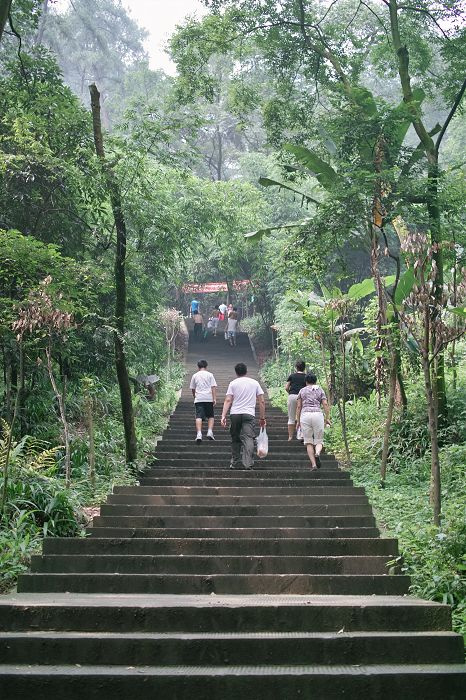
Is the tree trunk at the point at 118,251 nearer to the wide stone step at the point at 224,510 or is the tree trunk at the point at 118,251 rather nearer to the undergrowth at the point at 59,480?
the undergrowth at the point at 59,480

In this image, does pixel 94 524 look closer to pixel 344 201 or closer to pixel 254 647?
pixel 254 647

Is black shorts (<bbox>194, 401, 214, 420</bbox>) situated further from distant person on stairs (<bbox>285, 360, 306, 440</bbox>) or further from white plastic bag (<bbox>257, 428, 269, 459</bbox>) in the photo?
white plastic bag (<bbox>257, 428, 269, 459</bbox>)

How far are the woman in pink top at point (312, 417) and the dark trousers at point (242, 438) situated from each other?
28.8 inches

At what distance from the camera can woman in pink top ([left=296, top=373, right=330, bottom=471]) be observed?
10.7 metres

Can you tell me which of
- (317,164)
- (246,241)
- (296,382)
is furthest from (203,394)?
(317,164)

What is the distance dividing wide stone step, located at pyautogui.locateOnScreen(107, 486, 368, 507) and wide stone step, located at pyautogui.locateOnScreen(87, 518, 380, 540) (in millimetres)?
1163

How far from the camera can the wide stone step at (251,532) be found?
772cm

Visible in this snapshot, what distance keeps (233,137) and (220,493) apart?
106ft

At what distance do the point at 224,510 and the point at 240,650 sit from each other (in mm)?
4100

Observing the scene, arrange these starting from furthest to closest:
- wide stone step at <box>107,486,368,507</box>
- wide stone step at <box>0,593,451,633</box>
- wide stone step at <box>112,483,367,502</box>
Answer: wide stone step at <box>112,483,367,502</box> → wide stone step at <box>107,486,368,507</box> → wide stone step at <box>0,593,451,633</box>

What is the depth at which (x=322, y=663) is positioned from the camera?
4520mm

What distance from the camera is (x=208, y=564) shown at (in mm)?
6578

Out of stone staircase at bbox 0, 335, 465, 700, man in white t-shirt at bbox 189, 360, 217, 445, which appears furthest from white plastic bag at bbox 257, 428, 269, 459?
man in white t-shirt at bbox 189, 360, 217, 445

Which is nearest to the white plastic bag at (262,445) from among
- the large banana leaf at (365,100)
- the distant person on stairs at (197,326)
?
the large banana leaf at (365,100)
